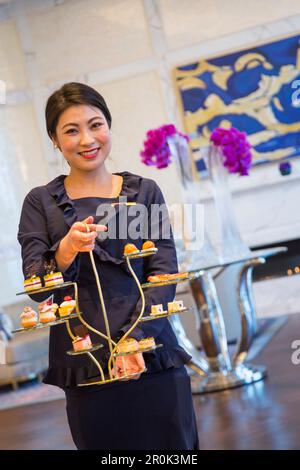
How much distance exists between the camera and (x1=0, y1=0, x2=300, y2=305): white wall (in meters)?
10.7

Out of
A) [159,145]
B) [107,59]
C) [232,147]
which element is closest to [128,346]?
[159,145]

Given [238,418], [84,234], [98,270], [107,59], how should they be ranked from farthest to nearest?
1. [107,59]
2. [238,418]
3. [98,270]
4. [84,234]

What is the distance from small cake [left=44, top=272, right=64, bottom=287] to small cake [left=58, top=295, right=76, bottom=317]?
60mm

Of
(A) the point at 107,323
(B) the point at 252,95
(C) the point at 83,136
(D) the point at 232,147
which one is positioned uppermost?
(B) the point at 252,95

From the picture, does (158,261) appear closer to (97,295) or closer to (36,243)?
(97,295)

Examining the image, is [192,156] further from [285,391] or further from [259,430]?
[259,430]

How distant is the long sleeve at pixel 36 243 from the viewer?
1.96 metres

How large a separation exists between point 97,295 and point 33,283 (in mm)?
197

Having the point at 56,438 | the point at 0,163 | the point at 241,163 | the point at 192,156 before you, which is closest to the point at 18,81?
the point at 0,163

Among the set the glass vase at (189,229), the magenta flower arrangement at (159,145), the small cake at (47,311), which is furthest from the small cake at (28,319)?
the magenta flower arrangement at (159,145)

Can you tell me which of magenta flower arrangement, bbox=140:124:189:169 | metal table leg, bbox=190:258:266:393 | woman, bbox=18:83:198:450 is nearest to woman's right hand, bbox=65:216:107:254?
woman, bbox=18:83:198:450

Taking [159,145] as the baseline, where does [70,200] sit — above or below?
below

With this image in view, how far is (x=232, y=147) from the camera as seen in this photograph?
6.41 metres

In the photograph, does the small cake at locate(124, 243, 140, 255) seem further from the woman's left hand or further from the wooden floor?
the wooden floor
